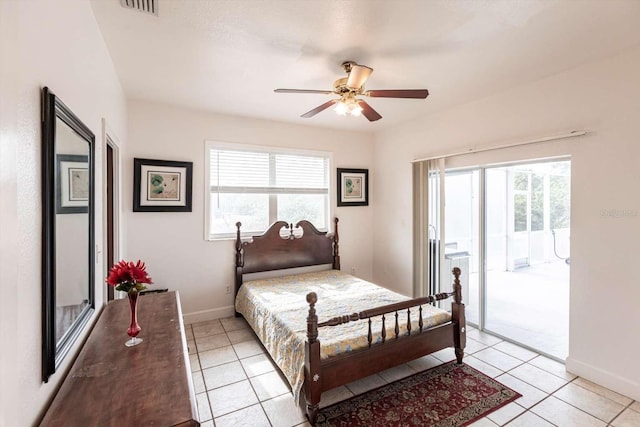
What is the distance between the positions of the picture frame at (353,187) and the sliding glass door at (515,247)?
1.43 metres

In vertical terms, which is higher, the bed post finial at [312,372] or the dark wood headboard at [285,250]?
the dark wood headboard at [285,250]

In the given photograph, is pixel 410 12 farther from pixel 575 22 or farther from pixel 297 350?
pixel 297 350

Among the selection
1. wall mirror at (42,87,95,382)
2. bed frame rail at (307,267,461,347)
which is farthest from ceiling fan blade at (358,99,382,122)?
wall mirror at (42,87,95,382)

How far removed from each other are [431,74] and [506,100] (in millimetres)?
1001

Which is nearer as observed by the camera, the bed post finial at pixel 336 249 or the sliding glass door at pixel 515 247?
the sliding glass door at pixel 515 247

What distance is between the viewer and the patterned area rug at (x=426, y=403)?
210 cm

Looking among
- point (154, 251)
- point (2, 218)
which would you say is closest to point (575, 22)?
point (2, 218)

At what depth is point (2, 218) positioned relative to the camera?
85 cm

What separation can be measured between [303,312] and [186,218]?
198cm

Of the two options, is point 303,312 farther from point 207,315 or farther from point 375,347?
point 207,315

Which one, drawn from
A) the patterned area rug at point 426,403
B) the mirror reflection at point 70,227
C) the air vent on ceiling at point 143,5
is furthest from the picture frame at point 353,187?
the mirror reflection at point 70,227

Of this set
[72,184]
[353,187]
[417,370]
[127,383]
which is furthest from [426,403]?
[353,187]

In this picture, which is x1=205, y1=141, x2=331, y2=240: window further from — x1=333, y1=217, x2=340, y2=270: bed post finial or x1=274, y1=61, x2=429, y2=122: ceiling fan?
x1=274, y1=61, x2=429, y2=122: ceiling fan

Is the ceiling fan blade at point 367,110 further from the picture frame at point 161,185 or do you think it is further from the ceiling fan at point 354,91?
the picture frame at point 161,185
